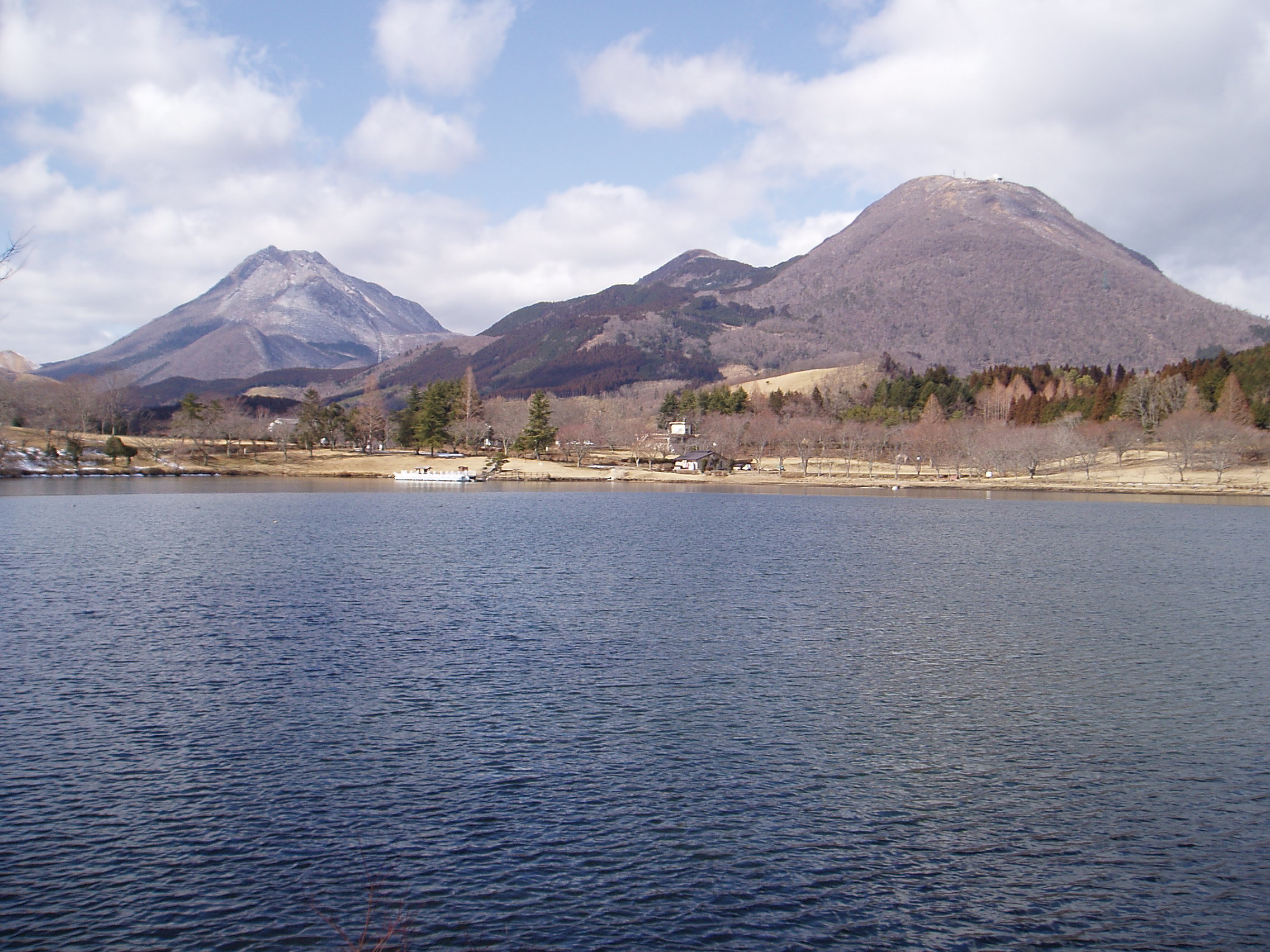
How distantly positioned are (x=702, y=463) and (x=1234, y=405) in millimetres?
74535

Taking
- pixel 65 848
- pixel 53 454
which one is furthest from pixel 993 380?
pixel 65 848

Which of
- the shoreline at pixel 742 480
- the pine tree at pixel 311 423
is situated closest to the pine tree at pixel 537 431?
the shoreline at pixel 742 480

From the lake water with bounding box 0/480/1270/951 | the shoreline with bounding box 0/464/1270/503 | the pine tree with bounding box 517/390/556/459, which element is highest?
the pine tree with bounding box 517/390/556/459

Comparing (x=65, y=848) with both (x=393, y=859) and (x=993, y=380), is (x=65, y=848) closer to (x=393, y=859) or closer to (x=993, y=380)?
(x=393, y=859)

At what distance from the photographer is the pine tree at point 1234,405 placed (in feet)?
396

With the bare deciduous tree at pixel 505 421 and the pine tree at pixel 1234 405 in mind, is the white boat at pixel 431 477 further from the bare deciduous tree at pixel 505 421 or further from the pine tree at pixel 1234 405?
the pine tree at pixel 1234 405

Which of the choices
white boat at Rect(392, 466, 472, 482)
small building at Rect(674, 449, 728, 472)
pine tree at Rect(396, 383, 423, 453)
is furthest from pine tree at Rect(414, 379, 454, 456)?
small building at Rect(674, 449, 728, 472)

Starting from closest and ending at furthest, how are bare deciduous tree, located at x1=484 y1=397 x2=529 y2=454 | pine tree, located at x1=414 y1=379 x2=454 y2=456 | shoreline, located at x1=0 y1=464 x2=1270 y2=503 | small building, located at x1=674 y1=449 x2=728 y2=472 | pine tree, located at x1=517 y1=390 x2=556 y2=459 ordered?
shoreline, located at x1=0 y1=464 x2=1270 y2=503 < pine tree, located at x1=414 y1=379 x2=454 y2=456 < small building, located at x1=674 y1=449 x2=728 y2=472 < pine tree, located at x1=517 y1=390 x2=556 y2=459 < bare deciduous tree, located at x1=484 y1=397 x2=529 y2=454

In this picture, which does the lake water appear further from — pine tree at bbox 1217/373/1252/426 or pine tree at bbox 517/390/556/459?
pine tree at bbox 517/390/556/459

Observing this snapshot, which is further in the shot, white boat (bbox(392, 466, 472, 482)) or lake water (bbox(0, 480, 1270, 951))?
white boat (bbox(392, 466, 472, 482))

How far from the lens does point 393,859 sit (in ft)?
42.8

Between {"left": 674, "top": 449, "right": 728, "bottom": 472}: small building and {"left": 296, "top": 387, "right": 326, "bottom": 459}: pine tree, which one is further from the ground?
{"left": 296, "top": 387, "right": 326, "bottom": 459}: pine tree

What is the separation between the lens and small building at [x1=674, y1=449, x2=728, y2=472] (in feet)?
464

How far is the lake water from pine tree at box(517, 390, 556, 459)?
10458cm
